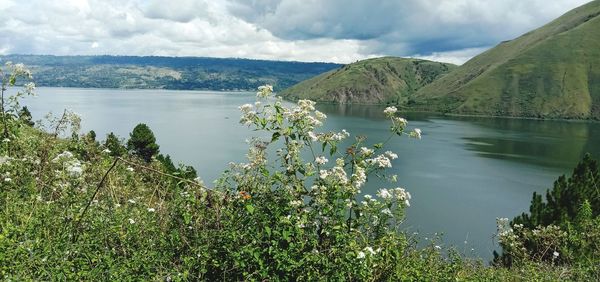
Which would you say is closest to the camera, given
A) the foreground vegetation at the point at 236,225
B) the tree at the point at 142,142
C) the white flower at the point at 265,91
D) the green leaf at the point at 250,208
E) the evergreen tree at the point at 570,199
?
the green leaf at the point at 250,208

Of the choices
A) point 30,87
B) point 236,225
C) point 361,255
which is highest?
point 30,87

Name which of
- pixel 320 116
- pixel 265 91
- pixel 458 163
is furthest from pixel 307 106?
pixel 458 163

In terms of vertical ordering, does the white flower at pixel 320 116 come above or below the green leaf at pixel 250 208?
above

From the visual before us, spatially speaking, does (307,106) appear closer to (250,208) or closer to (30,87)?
(250,208)

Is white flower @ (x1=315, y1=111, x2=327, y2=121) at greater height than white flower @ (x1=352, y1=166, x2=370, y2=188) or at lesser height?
greater

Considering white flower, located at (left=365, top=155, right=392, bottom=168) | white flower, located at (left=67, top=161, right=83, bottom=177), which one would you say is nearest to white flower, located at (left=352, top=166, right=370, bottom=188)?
white flower, located at (left=365, top=155, right=392, bottom=168)

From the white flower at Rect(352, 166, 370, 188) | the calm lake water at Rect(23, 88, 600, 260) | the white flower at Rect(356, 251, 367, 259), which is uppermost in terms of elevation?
the white flower at Rect(352, 166, 370, 188)

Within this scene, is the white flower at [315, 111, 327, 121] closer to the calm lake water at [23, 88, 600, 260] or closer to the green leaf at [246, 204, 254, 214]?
the green leaf at [246, 204, 254, 214]

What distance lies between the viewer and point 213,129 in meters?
Result: 133

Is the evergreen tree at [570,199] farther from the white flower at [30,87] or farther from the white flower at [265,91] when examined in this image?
the white flower at [30,87]

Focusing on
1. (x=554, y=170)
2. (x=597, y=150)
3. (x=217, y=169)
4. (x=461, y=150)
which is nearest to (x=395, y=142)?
(x=461, y=150)

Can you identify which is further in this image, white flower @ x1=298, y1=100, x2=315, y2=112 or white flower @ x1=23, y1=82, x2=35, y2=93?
white flower @ x1=23, y1=82, x2=35, y2=93

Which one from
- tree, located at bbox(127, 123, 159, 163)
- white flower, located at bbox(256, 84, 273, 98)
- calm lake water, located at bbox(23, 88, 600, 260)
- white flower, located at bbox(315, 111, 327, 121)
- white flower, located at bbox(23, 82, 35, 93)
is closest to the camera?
white flower, located at bbox(256, 84, 273, 98)

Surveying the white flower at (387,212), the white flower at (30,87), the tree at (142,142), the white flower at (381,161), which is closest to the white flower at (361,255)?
the white flower at (387,212)
